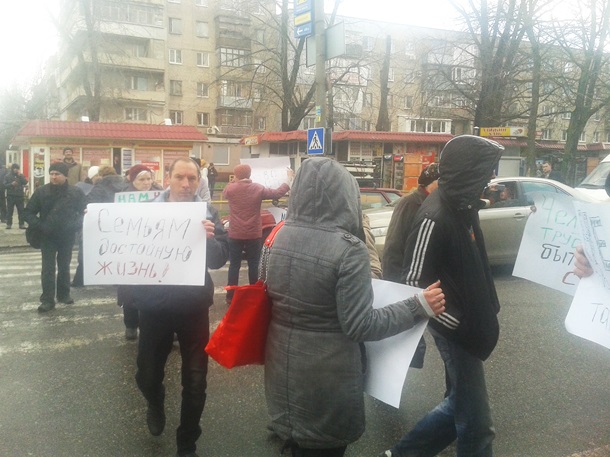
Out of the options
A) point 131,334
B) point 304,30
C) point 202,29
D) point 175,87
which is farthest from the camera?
point 202,29

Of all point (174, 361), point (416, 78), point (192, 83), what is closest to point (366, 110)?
point (192, 83)

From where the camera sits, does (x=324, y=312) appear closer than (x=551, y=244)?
Yes

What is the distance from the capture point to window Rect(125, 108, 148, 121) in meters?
51.6

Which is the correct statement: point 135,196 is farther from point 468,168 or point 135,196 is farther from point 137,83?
point 137,83

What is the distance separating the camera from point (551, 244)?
9.95ft

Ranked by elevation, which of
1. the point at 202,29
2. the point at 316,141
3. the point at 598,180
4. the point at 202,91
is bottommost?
the point at 598,180

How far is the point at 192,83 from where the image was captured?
177ft

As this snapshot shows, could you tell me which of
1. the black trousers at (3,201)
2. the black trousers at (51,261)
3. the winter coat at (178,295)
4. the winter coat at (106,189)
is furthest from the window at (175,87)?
the winter coat at (178,295)

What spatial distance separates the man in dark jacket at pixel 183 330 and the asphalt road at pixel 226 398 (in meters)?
0.42

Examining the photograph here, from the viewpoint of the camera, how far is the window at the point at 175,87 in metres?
53.4

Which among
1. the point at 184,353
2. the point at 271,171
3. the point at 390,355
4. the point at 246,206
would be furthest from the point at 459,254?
the point at 271,171

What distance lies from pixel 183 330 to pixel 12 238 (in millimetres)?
13247

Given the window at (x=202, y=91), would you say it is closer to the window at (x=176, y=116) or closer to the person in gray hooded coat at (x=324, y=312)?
the window at (x=176, y=116)

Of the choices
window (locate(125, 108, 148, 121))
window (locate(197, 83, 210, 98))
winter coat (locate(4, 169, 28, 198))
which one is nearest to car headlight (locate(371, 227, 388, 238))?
winter coat (locate(4, 169, 28, 198))
